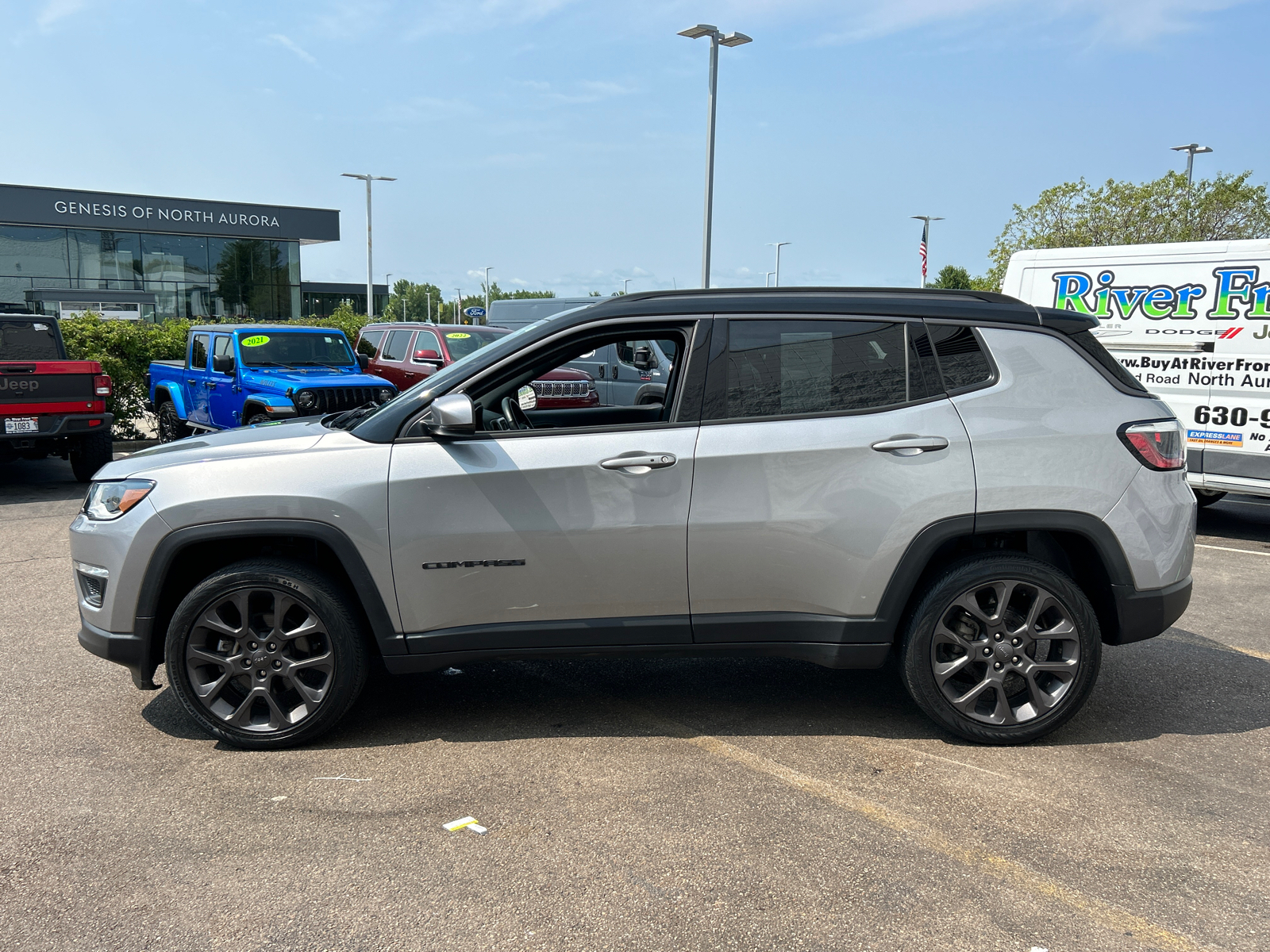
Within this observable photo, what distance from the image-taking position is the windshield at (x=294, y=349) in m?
12.5

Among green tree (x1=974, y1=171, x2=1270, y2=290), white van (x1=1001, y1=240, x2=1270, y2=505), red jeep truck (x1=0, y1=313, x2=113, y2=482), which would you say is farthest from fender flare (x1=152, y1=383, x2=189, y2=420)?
green tree (x1=974, y1=171, x2=1270, y2=290)

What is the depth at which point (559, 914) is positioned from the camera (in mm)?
2969

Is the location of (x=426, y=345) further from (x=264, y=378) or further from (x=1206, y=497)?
(x=1206, y=497)

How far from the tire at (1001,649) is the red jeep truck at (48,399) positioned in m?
8.97

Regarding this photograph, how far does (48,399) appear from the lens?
35.2 ft

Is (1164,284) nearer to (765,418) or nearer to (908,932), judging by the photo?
(765,418)

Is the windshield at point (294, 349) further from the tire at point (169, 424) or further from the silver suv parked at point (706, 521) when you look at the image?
the silver suv parked at point (706, 521)

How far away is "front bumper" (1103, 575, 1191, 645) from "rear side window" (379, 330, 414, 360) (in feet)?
44.6

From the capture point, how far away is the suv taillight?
162 inches

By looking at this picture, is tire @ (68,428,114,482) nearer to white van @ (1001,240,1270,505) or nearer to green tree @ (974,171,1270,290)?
white van @ (1001,240,1270,505)

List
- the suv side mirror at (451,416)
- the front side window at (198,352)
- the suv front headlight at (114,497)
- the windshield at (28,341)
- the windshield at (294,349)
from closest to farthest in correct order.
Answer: the suv side mirror at (451,416), the suv front headlight at (114,497), the windshield at (28,341), the windshield at (294,349), the front side window at (198,352)

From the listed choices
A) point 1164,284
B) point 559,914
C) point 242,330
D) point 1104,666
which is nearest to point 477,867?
point 559,914

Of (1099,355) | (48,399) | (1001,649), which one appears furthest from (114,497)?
(48,399)

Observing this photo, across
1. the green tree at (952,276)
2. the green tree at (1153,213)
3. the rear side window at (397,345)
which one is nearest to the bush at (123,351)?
the rear side window at (397,345)
